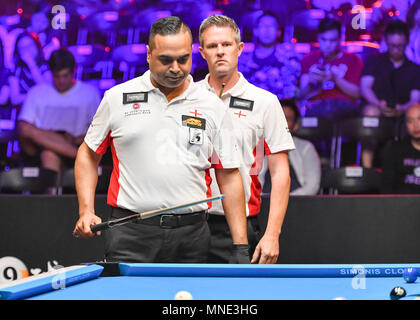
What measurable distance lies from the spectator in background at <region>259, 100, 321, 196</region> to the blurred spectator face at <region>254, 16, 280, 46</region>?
0.52 m

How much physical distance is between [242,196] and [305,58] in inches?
95.8

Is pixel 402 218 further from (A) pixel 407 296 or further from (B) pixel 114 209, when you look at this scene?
(A) pixel 407 296

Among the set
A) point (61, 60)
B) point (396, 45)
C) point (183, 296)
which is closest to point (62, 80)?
point (61, 60)

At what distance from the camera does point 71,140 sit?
5035 millimetres

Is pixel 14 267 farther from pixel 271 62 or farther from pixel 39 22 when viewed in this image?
pixel 271 62

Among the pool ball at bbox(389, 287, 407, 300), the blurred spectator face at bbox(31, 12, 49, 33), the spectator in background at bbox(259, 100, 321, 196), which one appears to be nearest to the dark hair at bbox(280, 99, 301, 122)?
the spectator in background at bbox(259, 100, 321, 196)

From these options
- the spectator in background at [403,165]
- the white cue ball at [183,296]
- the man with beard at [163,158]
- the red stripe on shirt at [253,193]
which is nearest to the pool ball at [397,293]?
the white cue ball at [183,296]

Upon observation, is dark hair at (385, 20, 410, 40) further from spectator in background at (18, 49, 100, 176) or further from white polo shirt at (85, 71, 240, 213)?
white polo shirt at (85, 71, 240, 213)

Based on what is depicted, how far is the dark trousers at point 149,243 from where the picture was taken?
2.83 m

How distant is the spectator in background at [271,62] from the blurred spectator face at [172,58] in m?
2.23

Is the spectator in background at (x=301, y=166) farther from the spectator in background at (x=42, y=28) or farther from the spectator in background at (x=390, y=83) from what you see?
the spectator in background at (x=42, y=28)

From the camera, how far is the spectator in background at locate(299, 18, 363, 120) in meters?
5.10
